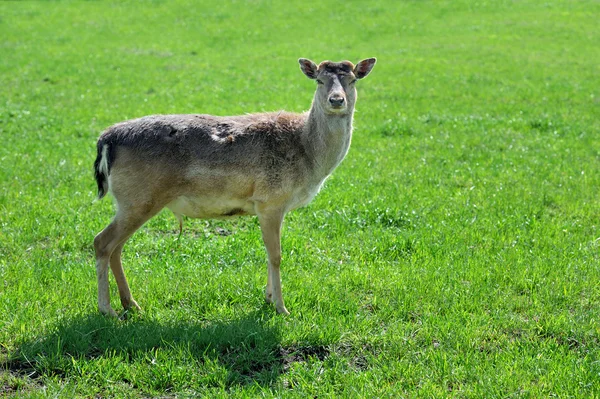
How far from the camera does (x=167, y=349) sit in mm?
5695

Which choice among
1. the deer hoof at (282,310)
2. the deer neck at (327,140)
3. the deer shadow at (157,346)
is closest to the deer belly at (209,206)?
the deer neck at (327,140)

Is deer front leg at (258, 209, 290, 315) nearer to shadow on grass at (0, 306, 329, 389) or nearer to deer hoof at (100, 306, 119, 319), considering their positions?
shadow on grass at (0, 306, 329, 389)

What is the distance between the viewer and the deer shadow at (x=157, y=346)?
18.0 ft

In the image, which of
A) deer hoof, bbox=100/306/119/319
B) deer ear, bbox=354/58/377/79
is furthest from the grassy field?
deer ear, bbox=354/58/377/79

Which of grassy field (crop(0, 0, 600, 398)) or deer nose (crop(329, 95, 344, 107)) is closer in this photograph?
grassy field (crop(0, 0, 600, 398))

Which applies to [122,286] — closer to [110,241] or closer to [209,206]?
[110,241]

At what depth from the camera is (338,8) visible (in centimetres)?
3738

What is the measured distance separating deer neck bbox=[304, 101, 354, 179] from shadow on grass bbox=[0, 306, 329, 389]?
1.81 meters

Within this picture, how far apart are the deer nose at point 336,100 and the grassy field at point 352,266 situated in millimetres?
1877

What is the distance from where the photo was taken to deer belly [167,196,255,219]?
674 cm

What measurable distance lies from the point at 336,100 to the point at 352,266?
6.69 ft

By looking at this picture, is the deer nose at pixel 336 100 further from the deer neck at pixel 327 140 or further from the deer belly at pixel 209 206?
the deer belly at pixel 209 206

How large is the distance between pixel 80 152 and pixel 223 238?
512cm

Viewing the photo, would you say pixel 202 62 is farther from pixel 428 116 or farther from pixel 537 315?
pixel 537 315
